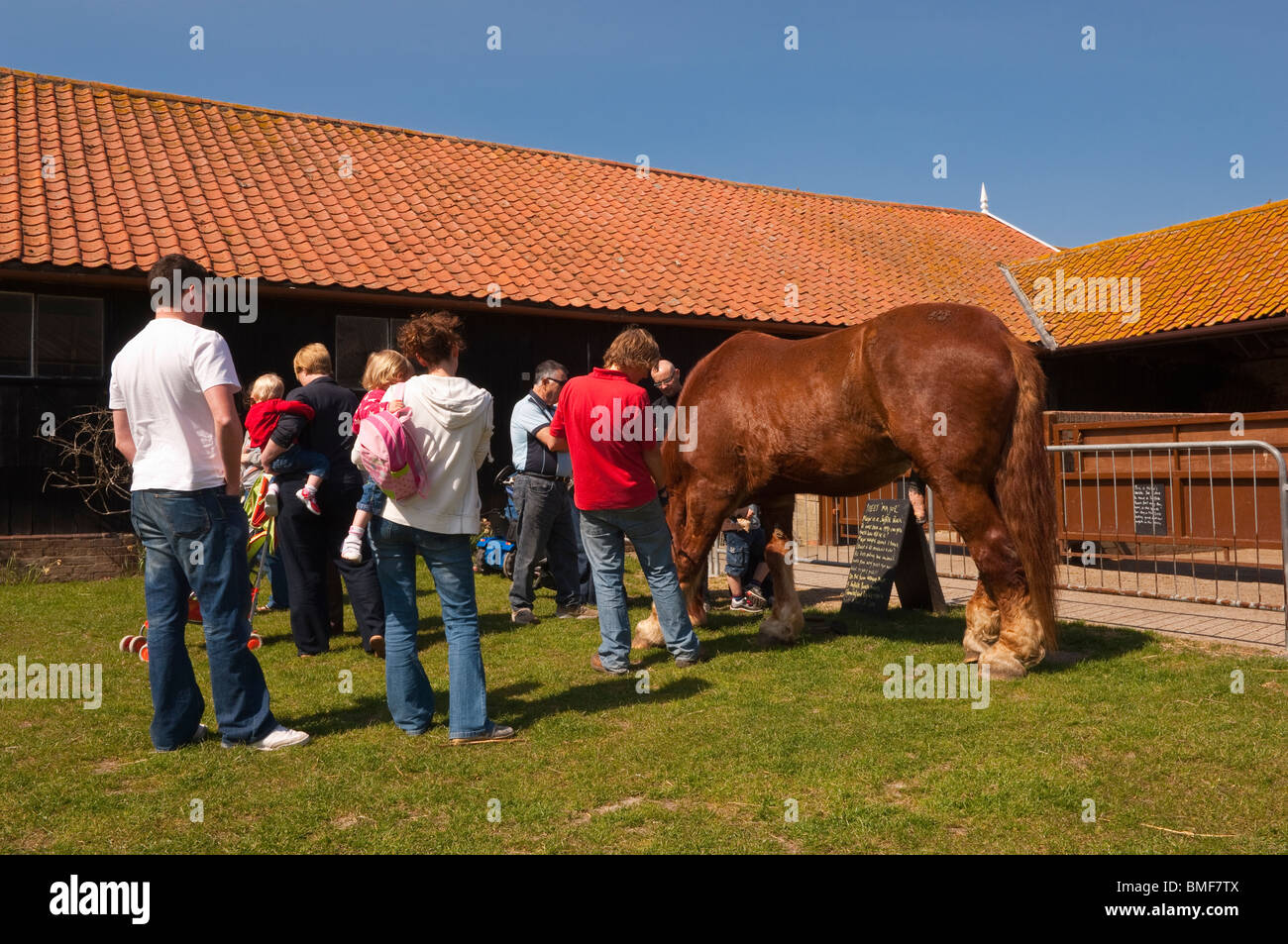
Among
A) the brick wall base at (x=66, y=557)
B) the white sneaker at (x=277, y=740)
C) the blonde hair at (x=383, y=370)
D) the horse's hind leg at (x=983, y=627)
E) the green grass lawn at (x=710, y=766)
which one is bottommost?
the green grass lawn at (x=710, y=766)

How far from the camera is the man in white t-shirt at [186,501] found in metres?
3.91

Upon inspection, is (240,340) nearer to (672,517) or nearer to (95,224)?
(95,224)

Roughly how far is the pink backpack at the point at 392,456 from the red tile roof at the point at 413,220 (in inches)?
285

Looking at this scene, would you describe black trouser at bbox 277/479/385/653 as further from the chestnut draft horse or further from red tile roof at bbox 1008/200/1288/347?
red tile roof at bbox 1008/200/1288/347

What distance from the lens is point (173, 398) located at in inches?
154

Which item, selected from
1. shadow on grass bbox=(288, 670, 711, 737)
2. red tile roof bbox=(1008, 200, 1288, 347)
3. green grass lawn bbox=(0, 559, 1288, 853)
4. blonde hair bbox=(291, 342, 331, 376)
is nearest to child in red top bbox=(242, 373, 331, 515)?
blonde hair bbox=(291, 342, 331, 376)

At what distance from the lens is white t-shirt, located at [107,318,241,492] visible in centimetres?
390

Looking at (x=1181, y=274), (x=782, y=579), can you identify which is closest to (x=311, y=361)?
(x=782, y=579)

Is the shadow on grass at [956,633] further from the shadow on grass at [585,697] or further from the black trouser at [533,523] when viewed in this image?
the black trouser at [533,523]

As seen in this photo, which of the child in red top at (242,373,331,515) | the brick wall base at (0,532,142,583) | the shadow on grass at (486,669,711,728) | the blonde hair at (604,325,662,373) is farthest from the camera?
the brick wall base at (0,532,142,583)

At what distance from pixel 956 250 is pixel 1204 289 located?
6.10 m

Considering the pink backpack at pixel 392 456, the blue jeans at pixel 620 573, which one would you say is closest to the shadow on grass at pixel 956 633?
the blue jeans at pixel 620 573

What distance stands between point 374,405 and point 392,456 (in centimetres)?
73
